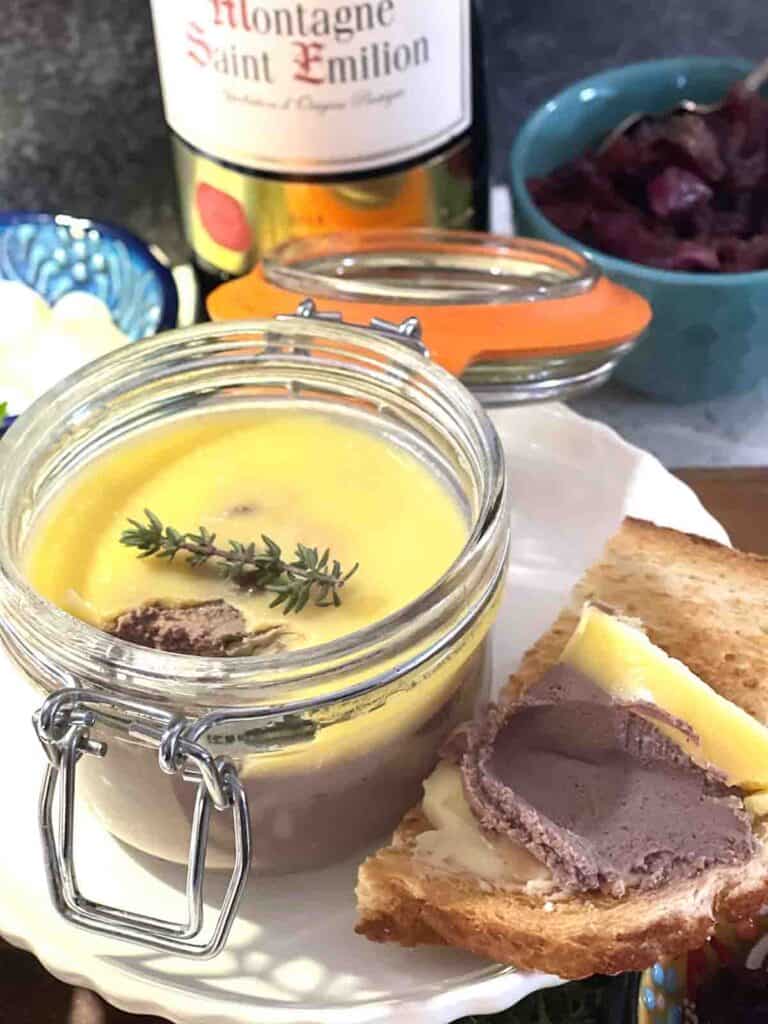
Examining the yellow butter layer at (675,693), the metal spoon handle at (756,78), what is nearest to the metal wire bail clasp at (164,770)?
the yellow butter layer at (675,693)

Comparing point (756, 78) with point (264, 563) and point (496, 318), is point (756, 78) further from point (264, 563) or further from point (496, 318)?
point (264, 563)

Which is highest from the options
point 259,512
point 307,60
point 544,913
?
point 307,60

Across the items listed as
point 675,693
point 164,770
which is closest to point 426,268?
point 675,693

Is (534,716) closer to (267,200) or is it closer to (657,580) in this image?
(657,580)

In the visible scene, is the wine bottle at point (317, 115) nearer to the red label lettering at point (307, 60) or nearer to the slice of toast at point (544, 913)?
the red label lettering at point (307, 60)

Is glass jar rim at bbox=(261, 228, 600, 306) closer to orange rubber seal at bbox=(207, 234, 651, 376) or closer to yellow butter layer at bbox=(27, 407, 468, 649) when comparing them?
orange rubber seal at bbox=(207, 234, 651, 376)

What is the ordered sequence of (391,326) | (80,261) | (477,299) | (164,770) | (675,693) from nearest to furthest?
(164,770), (675,693), (391,326), (477,299), (80,261)

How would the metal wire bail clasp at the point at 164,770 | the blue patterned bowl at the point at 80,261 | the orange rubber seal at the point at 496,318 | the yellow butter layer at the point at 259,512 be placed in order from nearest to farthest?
the metal wire bail clasp at the point at 164,770 → the yellow butter layer at the point at 259,512 → the orange rubber seal at the point at 496,318 → the blue patterned bowl at the point at 80,261
